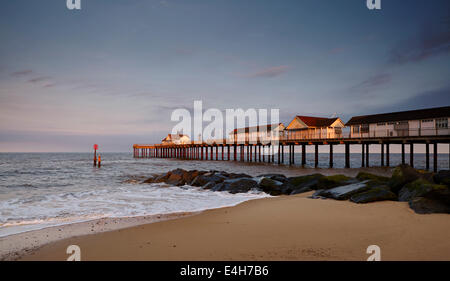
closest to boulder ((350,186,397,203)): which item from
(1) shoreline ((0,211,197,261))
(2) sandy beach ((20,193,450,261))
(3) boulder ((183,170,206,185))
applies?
(2) sandy beach ((20,193,450,261))

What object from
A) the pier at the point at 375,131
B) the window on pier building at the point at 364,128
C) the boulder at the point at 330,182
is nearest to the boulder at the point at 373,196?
the boulder at the point at 330,182

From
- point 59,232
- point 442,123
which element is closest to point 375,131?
point 442,123

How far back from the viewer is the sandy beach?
3.87m

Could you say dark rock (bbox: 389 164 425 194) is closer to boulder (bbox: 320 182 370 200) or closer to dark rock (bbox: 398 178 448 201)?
dark rock (bbox: 398 178 448 201)

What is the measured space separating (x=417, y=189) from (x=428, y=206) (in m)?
1.48

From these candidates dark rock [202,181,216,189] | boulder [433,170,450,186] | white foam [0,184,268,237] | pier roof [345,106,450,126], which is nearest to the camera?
white foam [0,184,268,237]

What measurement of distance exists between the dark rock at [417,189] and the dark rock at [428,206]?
0.44 m

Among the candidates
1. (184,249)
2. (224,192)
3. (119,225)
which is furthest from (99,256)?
(224,192)

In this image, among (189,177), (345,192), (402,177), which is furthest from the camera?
(189,177)

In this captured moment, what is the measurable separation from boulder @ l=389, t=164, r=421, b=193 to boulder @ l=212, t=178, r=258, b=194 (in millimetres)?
5650

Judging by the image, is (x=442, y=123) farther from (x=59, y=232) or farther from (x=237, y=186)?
(x=59, y=232)

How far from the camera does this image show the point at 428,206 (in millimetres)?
6117

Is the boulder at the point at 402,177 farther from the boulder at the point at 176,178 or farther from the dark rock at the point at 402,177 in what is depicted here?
the boulder at the point at 176,178

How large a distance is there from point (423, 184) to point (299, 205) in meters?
3.45
